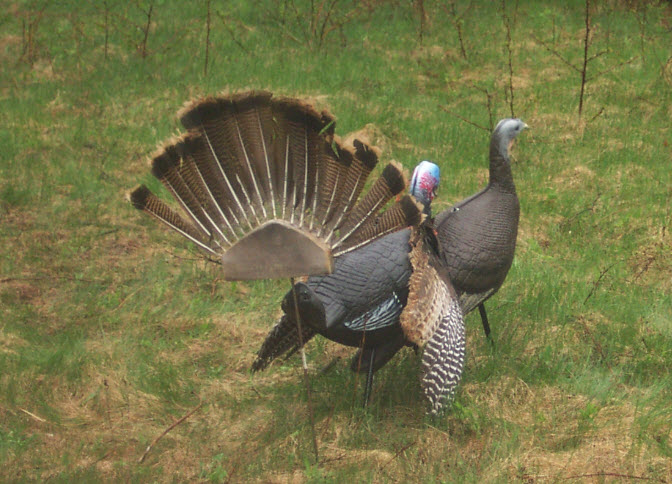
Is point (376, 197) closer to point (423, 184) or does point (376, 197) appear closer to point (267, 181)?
point (267, 181)

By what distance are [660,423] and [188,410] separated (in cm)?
263

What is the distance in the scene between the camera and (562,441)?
4.38 m

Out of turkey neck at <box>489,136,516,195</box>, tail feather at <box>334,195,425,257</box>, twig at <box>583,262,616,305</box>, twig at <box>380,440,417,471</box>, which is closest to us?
tail feather at <box>334,195,425,257</box>

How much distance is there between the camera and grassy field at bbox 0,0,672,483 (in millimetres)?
4418

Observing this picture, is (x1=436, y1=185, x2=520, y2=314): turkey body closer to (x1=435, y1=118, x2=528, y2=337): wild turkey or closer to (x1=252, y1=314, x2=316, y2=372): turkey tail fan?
(x1=435, y1=118, x2=528, y2=337): wild turkey

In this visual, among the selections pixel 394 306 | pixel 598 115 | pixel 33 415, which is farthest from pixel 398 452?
pixel 598 115

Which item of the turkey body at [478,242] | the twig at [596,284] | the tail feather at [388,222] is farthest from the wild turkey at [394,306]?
the twig at [596,284]

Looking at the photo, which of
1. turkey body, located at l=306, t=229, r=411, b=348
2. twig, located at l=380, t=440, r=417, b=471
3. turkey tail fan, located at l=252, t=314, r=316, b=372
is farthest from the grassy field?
turkey body, located at l=306, t=229, r=411, b=348

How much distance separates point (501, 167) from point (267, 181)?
1.64m

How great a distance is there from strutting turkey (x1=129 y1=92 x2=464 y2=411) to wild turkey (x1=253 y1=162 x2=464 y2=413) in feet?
1.56

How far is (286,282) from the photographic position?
6.44 m

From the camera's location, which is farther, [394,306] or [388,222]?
[394,306]

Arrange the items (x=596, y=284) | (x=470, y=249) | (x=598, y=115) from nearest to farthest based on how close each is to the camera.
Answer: (x=470, y=249) → (x=596, y=284) → (x=598, y=115)

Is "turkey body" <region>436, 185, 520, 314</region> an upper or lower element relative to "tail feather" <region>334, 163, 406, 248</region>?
lower
